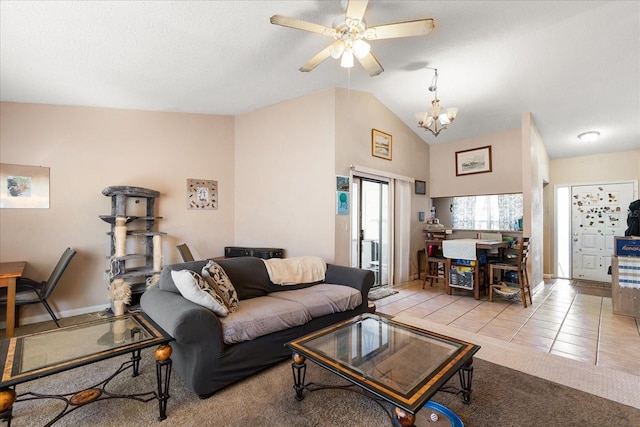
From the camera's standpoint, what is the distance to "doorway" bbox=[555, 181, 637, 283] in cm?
516

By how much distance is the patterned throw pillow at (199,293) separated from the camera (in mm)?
2072

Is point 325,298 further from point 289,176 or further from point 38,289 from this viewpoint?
point 38,289

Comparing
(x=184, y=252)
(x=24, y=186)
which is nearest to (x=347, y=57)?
(x=184, y=252)

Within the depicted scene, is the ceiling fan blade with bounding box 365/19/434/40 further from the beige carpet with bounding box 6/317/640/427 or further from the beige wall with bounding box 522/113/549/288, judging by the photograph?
the beige wall with bounding box 522/113/549/288

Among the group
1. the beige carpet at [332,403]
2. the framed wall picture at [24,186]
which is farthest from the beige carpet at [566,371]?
the framed wall picture at [24,186]

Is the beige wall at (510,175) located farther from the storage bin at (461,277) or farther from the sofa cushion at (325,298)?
the sofa cushion at (325,298)

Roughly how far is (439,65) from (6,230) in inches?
212

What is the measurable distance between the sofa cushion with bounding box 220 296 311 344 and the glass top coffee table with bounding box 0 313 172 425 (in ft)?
1.35

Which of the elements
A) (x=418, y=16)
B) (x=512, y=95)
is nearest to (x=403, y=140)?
(x=512, y=95)

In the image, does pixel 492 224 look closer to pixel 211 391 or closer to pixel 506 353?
pixel 506 353

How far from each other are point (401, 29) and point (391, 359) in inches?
91.5

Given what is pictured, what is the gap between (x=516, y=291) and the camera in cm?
394

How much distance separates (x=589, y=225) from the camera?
5441 mm

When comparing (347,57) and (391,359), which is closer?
(391,359)
